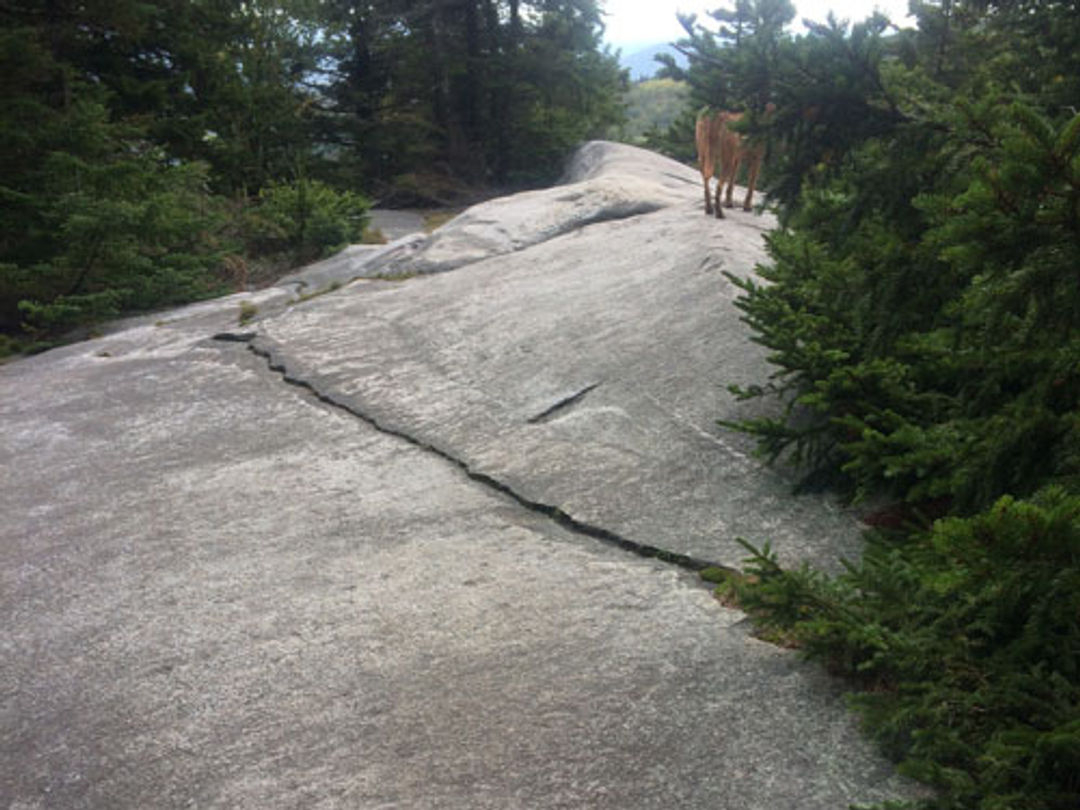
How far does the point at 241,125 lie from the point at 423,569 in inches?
715

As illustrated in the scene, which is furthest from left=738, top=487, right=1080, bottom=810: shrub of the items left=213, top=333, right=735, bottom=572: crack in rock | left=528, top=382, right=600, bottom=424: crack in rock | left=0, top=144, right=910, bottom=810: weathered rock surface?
left=528, top=382, right=600, bottom=424: crack in rock

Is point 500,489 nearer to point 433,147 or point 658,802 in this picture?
point 658,802

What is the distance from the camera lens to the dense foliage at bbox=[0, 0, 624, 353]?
11.4 m

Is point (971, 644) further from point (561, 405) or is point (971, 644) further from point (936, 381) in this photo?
point (561, 405)

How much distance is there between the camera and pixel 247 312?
411 inches

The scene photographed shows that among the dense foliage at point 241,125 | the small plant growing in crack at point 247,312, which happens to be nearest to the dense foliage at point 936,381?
the small plant growing in crack at point 247,312

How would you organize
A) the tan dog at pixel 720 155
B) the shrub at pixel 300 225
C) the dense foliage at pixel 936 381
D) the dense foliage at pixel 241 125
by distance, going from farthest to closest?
the shrub at pixel 300 225 → the dense foliage at pixel 241 125 → the tan dog at pixel 720 155 → the dense foliage at pixel 936 381

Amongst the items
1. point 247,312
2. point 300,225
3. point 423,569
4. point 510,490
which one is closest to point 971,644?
point 423,569

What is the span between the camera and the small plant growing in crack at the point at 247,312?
33.0 ft

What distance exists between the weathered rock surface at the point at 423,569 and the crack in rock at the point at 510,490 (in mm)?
35

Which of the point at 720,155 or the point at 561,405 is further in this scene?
the point at 720,155

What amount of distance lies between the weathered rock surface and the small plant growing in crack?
126 centimetres

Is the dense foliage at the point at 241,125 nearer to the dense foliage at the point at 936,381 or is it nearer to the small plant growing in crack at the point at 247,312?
the small plant growing in crack at the point at 247,312

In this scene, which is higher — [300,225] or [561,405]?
[300,225]
